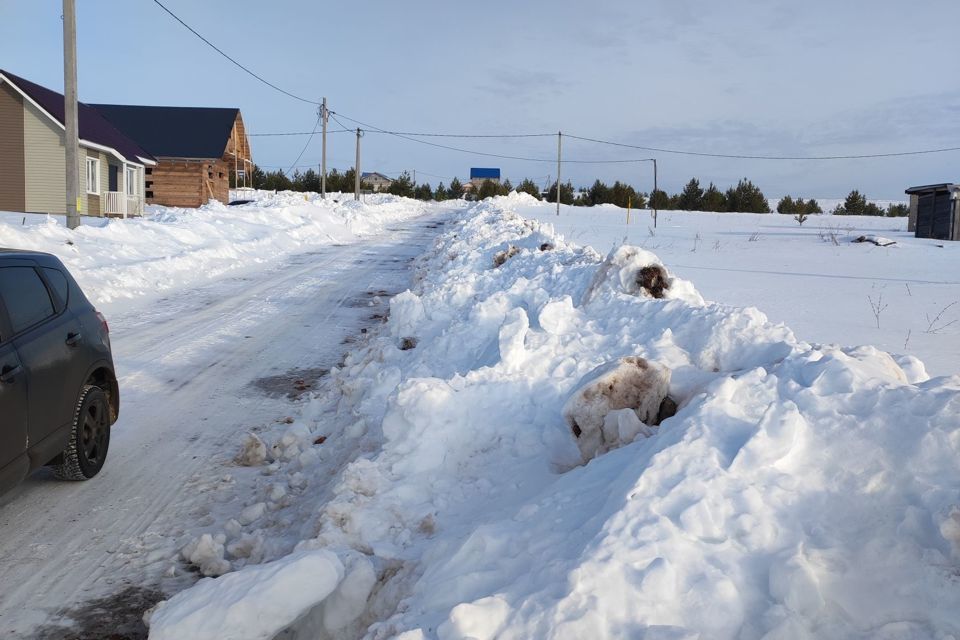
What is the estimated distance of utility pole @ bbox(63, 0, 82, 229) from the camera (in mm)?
16719

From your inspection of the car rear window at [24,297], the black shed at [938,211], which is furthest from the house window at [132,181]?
the black shed at [938,211]

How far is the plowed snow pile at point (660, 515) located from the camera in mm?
2727

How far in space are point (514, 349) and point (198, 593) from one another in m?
3.21

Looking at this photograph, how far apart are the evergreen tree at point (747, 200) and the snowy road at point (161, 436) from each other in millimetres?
55572

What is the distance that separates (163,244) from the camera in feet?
61.8

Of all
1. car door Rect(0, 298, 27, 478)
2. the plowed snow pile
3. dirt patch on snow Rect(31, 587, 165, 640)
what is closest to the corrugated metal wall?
car door Rect(0, 298, 27, 478)

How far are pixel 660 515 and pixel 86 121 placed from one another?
118 feet

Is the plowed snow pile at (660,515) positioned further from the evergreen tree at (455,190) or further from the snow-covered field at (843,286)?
the evergreen tree at (455,190)

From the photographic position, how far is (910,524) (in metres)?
2.89

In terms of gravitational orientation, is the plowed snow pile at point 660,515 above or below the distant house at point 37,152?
below

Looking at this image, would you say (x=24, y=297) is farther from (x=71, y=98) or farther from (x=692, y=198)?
(x=692, y=198)

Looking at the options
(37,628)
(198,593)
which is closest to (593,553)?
(198,593)

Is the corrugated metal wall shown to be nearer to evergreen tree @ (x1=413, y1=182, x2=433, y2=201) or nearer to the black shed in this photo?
the black shed

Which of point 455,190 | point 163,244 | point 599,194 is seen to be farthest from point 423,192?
point 163,244
